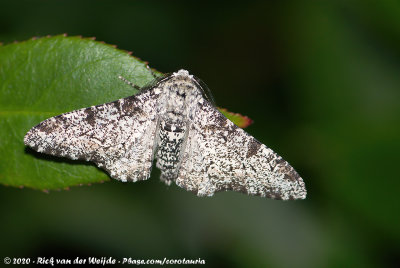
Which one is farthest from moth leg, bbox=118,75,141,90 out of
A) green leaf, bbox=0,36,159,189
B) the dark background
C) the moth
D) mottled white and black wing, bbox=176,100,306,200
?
the dark background

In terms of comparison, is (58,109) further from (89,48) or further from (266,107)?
(266,107)

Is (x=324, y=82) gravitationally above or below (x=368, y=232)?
above

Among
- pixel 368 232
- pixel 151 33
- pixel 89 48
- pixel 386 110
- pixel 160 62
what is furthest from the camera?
pixel 151 33

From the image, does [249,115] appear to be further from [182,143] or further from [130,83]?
[130,83]

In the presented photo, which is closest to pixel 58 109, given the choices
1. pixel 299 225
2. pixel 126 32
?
pixel 126 32

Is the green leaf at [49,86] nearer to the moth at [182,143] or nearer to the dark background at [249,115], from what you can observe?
the moth at [182,143]

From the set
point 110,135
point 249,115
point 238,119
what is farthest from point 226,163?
point 249,115

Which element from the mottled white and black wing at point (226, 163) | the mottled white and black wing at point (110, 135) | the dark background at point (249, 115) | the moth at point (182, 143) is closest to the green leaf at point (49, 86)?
the mottled white and black wing at point (110, 135)

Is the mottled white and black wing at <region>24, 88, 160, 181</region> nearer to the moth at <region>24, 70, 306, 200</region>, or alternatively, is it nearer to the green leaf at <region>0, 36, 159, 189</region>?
the moth at <region>24, 70, 306, 200</region>
